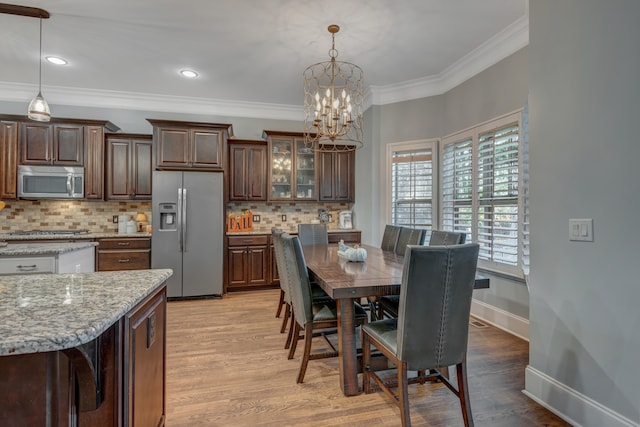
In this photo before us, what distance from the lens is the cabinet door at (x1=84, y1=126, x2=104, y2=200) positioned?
169 inches

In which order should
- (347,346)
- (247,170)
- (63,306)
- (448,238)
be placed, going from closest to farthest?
(63,306) → (347,346) → (448,238) → (247,170)

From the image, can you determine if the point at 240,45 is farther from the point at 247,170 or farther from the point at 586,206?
the point at 586,206

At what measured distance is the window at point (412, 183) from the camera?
430 cm

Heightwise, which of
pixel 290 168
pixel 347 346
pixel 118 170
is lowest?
pixel 347 346

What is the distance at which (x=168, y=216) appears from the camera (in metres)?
4.32

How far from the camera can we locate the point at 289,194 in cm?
512

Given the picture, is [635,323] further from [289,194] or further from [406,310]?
[289,194]

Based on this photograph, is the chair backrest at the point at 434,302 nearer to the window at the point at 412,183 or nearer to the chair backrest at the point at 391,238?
the chair backrest at the point at 391,238

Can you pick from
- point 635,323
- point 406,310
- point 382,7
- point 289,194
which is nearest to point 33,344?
point 406,310

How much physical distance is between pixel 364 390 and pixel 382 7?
3.06m

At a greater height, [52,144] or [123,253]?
[52,144]

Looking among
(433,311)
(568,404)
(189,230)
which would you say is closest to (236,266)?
(189,230)

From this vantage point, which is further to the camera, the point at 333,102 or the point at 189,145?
the point at 189,145

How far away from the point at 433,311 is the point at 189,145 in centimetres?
396
